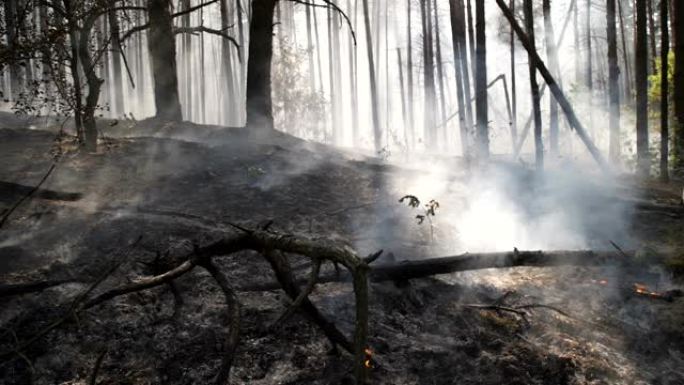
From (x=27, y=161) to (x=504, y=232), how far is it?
6.71 meters

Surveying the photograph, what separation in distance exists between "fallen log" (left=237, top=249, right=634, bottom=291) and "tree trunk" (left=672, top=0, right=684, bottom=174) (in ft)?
19.2

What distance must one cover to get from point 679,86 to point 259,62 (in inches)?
326

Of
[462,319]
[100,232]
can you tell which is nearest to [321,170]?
[100,232]

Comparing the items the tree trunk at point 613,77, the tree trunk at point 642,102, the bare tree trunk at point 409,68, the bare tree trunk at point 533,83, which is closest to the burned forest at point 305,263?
the bare tree trunk at point 533,83

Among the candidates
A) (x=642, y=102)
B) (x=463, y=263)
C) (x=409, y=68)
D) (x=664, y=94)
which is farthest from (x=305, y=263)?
(x=409, y=68)

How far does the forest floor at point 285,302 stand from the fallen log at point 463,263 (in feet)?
0.38

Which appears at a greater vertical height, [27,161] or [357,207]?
[27,161]

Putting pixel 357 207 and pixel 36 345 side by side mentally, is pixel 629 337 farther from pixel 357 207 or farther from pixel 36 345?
pixel 36 345

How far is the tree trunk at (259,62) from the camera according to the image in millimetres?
9680

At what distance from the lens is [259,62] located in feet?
32.2

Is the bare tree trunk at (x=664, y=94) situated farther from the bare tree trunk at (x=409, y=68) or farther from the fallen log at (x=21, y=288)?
the bare tree trunk at (x=409, y=68)

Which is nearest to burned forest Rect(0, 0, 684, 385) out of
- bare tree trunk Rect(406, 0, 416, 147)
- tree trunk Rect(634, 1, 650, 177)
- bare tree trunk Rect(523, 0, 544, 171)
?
bare tree trunk Rect(523, 0, 544, 171)

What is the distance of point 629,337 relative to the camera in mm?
3648

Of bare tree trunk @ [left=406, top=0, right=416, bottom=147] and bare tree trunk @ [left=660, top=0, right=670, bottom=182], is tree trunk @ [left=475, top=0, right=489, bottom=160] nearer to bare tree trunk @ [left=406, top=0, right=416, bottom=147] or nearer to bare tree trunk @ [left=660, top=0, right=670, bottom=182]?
bare tree trunk @ [left=660, top=0, right=670, bottom=182]
